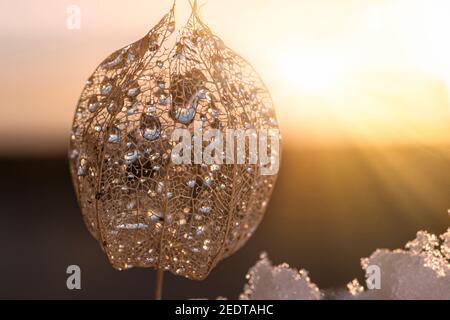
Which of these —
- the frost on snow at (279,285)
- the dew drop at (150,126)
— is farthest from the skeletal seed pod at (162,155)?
the frost on snow at (279,285)

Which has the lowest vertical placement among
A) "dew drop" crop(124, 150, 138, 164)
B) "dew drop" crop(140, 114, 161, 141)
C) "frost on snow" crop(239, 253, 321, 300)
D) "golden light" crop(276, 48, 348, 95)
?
"frost on snow" crop(239, 253, 321, 300)

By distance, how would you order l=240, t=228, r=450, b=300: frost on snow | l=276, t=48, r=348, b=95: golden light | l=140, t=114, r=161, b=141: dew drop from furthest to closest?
l=276, t=48, r=348, b=95: golden light, l=240, t=228, r=450, b=300: frost on snow, l=140, t=114, r=161, b=141: dew drop

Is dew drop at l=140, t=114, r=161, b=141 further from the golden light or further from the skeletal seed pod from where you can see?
the golden light

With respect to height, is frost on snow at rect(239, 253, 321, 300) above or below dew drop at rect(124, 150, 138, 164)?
below

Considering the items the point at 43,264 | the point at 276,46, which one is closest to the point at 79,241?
the point at 43,264

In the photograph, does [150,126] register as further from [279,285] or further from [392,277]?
[392,277]

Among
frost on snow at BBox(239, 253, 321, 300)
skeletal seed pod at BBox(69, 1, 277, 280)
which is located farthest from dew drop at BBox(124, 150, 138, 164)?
frost on snow at BBox(239, 253, 321, 300)
